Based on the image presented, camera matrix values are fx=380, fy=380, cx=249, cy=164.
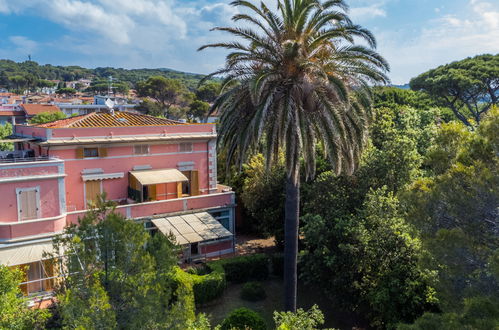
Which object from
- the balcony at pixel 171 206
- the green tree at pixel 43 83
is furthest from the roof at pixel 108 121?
the green tree at pixel 43 83

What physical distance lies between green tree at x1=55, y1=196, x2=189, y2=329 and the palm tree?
21.3 ft

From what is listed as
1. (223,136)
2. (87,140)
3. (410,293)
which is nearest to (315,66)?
(223,136)

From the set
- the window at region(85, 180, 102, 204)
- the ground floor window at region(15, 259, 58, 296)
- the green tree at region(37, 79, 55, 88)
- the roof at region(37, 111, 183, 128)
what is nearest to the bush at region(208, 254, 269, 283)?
the ground floor window at region(15, 259, 58, 296)

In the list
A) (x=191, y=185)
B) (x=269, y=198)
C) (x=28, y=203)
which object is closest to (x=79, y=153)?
(x=28, y=203)

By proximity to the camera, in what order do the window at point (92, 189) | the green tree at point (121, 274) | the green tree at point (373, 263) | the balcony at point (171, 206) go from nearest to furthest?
1. the green tree at point (121, 274)
2. the green tree at point (373, 263)
3. the balcony at point (171, 206)
4. the window at point (92, 189)

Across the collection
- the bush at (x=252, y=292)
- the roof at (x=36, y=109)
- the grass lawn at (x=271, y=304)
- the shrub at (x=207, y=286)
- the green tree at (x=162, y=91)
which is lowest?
the grass lawn at (x=271, y=304)

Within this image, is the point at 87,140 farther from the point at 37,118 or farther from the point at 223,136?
the point at 37,118

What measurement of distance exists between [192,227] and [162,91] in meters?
57.5

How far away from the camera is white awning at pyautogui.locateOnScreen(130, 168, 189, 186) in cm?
2156

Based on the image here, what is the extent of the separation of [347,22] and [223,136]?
21.9 feet

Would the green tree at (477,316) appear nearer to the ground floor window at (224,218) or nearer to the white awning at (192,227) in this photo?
the white awning at (192,227)

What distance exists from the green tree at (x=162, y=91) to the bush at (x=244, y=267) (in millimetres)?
56179

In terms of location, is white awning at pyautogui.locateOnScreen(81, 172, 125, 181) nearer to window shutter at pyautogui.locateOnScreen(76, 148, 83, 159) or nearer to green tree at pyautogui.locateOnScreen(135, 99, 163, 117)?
window shutter at pyautogui.locateOnScreen(76, 148, 83, 159)

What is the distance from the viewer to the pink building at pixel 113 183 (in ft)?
57.6
